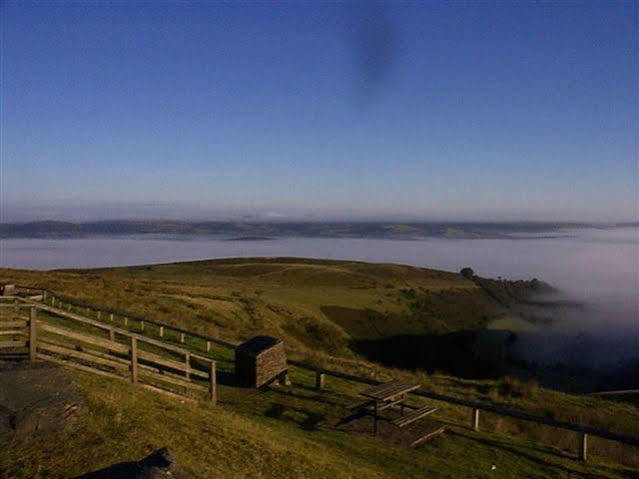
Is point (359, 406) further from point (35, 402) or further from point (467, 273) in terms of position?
point (467, 273)

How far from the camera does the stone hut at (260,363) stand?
16109 millimetres

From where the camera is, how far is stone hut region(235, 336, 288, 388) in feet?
52.9

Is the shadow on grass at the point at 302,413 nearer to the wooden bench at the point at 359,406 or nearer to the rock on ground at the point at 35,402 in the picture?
the wooden bench at the point at 359,406

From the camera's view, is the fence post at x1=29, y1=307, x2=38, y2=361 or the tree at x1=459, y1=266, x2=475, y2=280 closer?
the fence post at x1=29, y1=307, x2=38, y2=361

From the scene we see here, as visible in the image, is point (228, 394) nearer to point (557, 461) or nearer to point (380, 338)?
point (557, 461)

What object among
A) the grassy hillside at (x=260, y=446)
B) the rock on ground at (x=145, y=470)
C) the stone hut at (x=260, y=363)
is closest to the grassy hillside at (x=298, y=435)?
the grassy hillside at (x=260, y=446)

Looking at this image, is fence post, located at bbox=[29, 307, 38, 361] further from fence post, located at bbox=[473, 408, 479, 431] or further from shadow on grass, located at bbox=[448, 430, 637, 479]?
fence post, located at bbox=[473, 408, 479, 431]

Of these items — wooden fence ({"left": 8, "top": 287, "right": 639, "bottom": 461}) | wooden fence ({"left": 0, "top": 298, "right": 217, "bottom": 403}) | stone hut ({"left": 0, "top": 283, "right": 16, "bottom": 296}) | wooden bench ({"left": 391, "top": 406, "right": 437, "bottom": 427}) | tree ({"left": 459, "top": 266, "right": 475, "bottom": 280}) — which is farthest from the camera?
tree ({"left": 459, "top": 266, "right": 475, "bottom": 280})

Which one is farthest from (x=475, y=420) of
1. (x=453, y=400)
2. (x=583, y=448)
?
(x=583, y=448)

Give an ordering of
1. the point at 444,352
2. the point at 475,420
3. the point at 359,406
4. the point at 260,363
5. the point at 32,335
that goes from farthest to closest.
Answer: the point at 444,352 → the point at 260,363 → the point at 475,420 → the point at 359,406 → the point at 32,335

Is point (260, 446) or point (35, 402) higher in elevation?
point (35, 402)

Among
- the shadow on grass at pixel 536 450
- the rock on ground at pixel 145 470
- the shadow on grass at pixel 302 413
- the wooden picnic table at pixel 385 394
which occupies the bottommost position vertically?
the shadow on grass at pixel 536 450

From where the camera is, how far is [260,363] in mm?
16109

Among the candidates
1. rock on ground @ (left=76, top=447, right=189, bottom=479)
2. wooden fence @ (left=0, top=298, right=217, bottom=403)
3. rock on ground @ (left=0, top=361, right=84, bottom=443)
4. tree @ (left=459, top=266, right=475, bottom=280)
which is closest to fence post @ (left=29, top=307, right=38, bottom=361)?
wooden fence @ (left=0, top=298, right=217, bottom=403)
